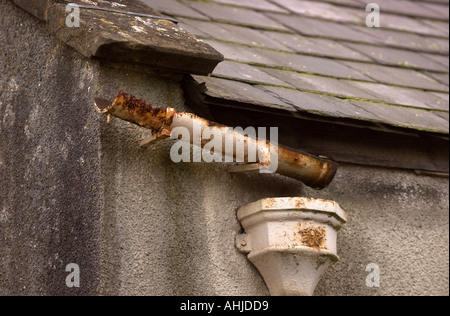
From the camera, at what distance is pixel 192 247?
3.59 meters

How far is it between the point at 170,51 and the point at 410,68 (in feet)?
7.58

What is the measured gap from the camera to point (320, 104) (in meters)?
4.12

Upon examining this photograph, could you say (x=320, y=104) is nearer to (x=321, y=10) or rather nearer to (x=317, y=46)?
(x=317, y=46)

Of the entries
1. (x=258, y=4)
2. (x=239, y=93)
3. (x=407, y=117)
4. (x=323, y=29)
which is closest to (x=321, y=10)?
(x=323, y=29)

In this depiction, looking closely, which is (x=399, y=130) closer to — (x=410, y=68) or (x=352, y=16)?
(x=410, y=68)

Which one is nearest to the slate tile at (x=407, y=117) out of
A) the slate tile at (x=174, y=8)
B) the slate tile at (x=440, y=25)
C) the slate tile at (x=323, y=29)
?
the slate tile at (x=323, y=29)

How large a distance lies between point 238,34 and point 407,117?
44.1 inches

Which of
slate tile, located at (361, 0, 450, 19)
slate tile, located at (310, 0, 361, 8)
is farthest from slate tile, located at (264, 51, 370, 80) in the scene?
slate tile, located at (361, 0, 450, 19)

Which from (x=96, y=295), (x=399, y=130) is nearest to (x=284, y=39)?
(x=399, y=130)

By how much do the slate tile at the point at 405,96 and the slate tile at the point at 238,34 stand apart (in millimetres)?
548

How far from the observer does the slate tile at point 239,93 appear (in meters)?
3.73

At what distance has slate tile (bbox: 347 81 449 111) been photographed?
15.4ft

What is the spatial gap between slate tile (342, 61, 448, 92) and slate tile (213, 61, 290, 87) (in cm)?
86
